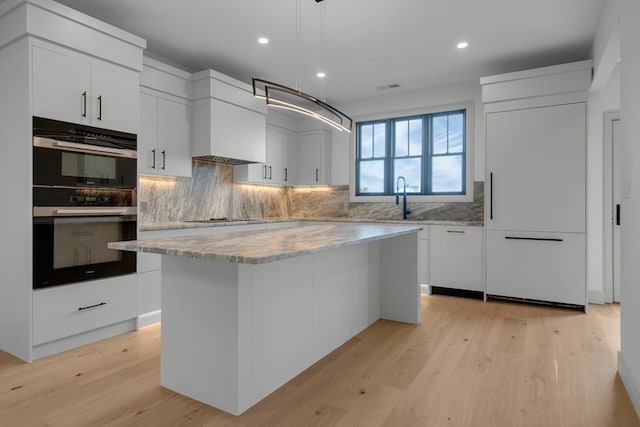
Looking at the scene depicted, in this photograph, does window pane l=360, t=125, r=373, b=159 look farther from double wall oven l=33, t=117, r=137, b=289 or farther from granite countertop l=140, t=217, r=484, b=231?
double wall oven l=33, t=117, r=137, b=289

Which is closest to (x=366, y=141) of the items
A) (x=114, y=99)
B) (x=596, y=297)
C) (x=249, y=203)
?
(x=249, y=203)

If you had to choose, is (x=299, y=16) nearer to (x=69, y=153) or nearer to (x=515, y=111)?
(x=69, y=153)

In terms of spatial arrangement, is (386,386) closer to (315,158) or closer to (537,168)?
(537,168)

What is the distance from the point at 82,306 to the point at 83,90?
63.7 inches

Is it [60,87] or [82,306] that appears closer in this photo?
[60,87]

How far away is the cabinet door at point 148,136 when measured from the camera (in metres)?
3.73

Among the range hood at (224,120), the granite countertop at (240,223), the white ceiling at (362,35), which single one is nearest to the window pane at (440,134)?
the white ceiling at (362,35)

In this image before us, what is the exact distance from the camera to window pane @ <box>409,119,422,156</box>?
531cm

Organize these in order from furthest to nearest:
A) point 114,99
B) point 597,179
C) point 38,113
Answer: point 597,179
point 114,99
point 38,113

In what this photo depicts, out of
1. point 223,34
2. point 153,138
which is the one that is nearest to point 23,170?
point 153,138

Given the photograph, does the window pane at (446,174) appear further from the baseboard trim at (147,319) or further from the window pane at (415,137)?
the baseboard trim at (147,319)

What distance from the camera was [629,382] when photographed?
7.11 ft

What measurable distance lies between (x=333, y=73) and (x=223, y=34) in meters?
1.46

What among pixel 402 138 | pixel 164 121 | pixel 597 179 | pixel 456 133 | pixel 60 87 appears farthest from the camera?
pixel 402 138
